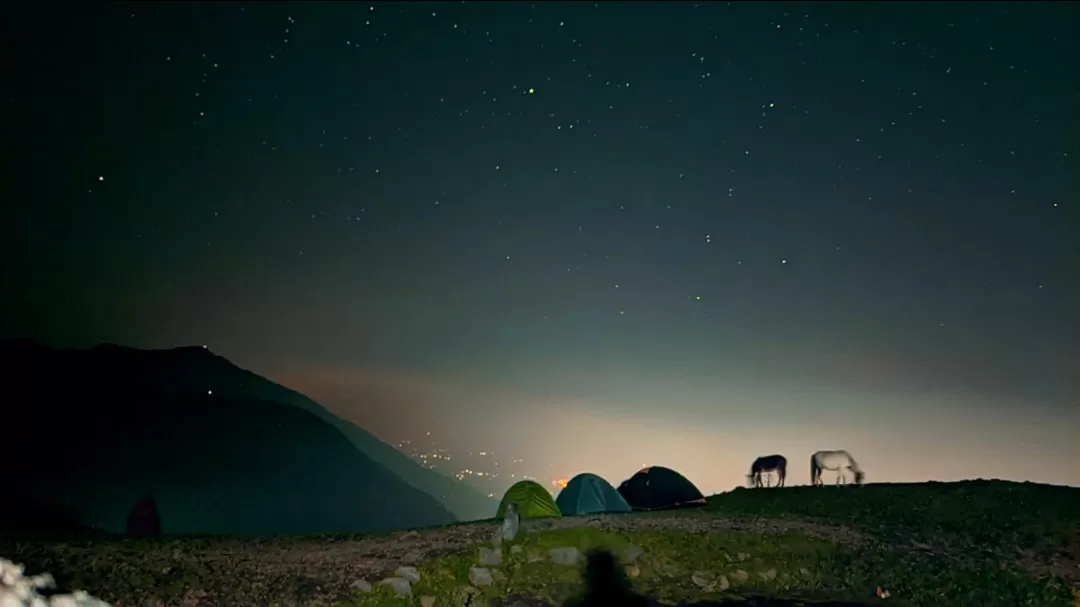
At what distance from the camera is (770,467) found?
39.0m

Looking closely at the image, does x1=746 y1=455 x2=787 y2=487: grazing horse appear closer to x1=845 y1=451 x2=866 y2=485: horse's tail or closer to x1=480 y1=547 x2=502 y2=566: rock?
x1=845 y1=451 x2=866 y2=485: horse's tail

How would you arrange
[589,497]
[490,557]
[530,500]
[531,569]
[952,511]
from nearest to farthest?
[531,569] < [490,557] < [952,511] < [530,500] < [589,497]

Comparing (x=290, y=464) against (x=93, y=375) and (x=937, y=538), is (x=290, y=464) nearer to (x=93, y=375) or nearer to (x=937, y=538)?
(x=93, y=375)

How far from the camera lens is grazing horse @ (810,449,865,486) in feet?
118

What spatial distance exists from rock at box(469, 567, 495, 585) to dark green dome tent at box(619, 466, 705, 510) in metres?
17.0

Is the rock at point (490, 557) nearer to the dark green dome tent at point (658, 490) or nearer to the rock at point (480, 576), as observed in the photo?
the rock at point (480, 576)

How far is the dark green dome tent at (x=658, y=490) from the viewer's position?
30.6 metres

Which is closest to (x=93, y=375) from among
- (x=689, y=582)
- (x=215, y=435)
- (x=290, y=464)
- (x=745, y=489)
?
(x=215, y=435)

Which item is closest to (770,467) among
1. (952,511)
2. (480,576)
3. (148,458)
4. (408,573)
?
(952,511)

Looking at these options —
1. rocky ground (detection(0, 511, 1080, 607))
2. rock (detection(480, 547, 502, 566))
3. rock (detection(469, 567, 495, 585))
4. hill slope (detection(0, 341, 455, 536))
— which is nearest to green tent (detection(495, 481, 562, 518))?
rocky ground (detection(0, 511, 1080, 607))

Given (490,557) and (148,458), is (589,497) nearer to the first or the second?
(490,557)

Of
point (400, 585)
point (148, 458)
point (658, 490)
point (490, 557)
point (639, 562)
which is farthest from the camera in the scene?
point (148, 458)

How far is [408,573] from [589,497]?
14726mm

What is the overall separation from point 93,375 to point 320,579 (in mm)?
217843
